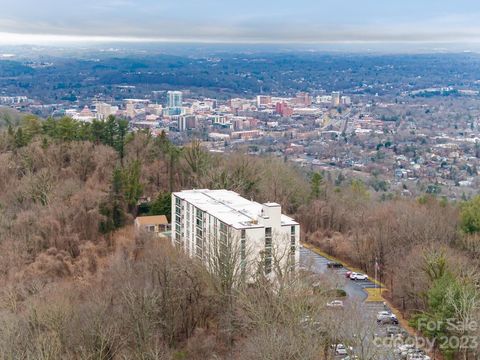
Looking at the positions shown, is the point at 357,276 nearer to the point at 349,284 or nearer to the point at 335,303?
the point at 349,284

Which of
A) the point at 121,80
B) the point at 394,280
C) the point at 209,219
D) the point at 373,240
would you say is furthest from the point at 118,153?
the point at 121,80

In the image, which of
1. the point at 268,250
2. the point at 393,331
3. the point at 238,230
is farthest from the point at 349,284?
the point at 238,230

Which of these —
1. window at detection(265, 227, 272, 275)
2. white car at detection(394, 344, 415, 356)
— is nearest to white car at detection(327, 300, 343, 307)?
window at detection(265, 227, 272, 275)

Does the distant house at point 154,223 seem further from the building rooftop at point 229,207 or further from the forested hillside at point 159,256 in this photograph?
the building rooftop at point 229,207

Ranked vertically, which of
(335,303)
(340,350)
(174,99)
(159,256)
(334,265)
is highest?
(159,256)

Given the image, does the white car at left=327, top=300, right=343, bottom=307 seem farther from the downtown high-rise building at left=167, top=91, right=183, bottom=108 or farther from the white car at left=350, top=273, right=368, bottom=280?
the downtown high-rise building at left=167, top=91, right=183, bottom=108

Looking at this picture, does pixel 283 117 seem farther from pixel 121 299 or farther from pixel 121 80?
pixel 121 299
